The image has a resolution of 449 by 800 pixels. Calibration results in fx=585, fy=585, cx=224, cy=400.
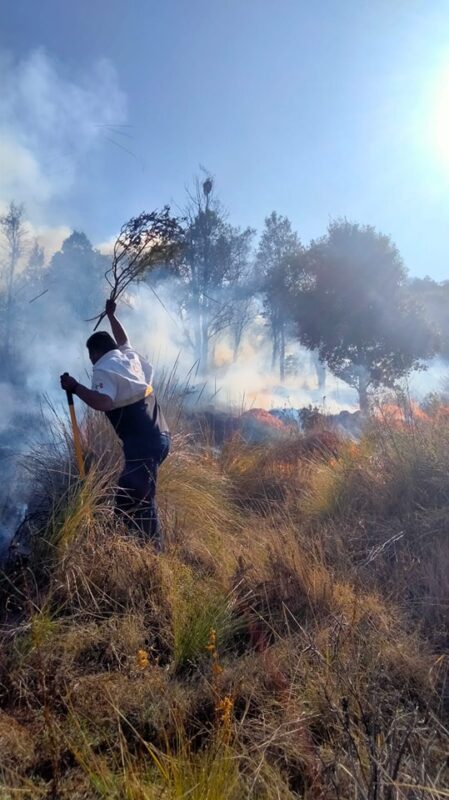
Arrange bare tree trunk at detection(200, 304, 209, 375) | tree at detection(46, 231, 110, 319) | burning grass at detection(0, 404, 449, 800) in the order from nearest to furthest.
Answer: burning grass at detection(0, 404, 449, 800) → tree at detection(46, 231, 110, 319) → bare tree trunk at detection(200, 304, 209, 375)

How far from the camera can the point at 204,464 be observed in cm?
541

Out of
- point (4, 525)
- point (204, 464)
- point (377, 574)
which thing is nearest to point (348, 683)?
point (377, 574)

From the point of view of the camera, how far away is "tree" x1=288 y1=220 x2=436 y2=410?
1730cm

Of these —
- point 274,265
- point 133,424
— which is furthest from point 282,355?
point 133,424

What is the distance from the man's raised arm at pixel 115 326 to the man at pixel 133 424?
0.25m

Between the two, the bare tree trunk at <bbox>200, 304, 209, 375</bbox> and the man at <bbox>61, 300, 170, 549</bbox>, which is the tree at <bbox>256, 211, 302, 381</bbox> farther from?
the man at <bbox>61, 300, 170, 549</bbox>

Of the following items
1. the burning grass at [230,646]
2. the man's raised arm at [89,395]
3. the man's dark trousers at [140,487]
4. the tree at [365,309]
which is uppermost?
the tree at [365,309]

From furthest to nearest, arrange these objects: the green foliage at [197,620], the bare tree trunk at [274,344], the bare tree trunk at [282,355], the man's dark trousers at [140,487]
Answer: the bare tree trunk at [282,355] → the bare tree trunk at [274,344] → the man's dark trousers at [140,487] → the green foliage at [197,620]

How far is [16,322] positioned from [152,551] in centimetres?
1377

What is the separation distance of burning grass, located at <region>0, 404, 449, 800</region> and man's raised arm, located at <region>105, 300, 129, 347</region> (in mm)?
754

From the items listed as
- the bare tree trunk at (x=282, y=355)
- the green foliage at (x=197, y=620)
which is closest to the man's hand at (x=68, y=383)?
the green foliage at (x=197, y=620)

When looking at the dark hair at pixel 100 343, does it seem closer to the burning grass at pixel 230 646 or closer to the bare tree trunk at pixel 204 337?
the burning grass at pixel 230 646

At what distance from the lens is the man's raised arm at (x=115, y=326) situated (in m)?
4.07

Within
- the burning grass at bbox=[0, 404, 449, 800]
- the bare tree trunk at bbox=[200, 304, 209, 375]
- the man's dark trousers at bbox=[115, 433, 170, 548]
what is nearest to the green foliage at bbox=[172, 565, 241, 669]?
the burning grass at bbox=[0, 404, 449, 800]
